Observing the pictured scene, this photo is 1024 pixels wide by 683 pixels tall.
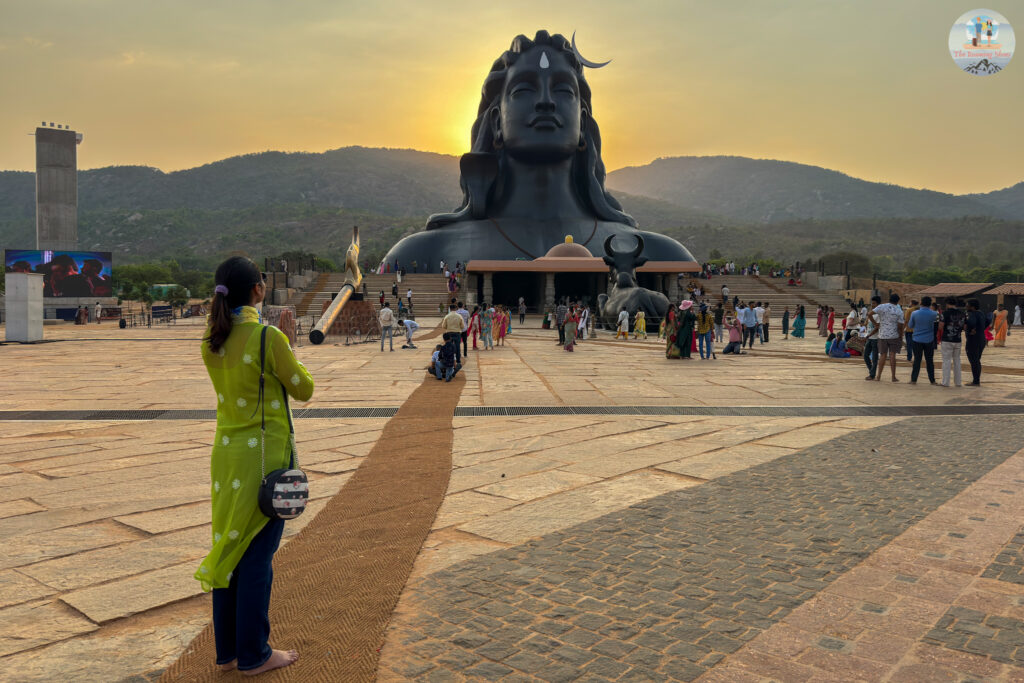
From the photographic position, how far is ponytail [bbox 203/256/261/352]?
8.11 ft

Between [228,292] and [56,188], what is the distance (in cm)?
5572

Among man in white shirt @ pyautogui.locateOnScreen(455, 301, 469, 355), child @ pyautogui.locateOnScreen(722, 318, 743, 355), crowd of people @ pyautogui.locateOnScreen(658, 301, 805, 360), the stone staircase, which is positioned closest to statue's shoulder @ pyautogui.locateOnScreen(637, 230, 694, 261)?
the stone staircase

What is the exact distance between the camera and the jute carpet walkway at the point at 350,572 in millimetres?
2498

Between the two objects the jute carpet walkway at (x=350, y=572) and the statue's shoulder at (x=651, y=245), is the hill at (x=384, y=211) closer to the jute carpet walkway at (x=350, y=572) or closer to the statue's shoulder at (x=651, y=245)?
the statue's shoulder at (x=651, y=245)

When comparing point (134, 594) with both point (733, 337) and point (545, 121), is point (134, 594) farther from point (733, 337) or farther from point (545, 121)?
point (545, 121)

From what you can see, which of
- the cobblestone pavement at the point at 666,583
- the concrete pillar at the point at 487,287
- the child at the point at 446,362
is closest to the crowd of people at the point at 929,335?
the cobblestone pavement at the point at 666,583

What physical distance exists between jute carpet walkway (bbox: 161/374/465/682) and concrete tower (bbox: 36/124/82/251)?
52803mm

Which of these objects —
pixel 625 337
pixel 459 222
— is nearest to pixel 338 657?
pixel 625 337

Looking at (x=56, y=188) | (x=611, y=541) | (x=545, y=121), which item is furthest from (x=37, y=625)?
(x=56, y=188)

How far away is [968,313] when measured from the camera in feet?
33.0

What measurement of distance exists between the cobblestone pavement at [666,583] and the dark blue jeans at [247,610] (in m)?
0.43

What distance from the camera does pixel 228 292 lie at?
250cm

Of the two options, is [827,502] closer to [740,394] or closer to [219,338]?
[219,338]

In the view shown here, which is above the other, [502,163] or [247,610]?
[502,163]
